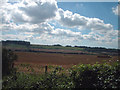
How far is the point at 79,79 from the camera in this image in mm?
4430

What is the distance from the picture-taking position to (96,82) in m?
4.12

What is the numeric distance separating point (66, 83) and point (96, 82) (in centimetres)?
117

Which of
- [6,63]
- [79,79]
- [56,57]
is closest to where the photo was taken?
[79,79]

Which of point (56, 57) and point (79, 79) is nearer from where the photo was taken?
point (79, 79)

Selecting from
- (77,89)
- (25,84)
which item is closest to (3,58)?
(25,84)

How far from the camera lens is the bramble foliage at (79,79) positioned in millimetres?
3953

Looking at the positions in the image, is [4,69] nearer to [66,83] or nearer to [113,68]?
[66,83]

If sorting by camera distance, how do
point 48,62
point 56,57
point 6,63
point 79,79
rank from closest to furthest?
point 79,79 → point 6,63 → point 48,62 → point 56,57

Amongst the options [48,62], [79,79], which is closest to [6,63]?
[79,79]

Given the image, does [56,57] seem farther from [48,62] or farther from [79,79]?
[79,79]

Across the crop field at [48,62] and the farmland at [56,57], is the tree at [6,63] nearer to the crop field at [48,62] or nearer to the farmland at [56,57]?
Result: the farmland at [56,57]

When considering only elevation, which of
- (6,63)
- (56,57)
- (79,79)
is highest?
(6,63)

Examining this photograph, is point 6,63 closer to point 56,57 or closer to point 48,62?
point 48,62

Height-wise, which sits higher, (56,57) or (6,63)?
(6,63)
